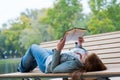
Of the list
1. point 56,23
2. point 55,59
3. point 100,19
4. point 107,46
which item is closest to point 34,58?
point 55,59

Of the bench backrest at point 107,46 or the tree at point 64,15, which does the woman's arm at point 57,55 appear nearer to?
the bench backrest at point 107,46

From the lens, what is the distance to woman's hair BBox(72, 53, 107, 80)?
207cm

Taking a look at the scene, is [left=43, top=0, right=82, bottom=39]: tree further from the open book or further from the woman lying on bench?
the open book

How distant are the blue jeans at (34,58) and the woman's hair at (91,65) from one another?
1.41ft

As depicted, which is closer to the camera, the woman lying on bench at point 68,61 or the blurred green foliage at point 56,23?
the woman lying on bench at point 68,61

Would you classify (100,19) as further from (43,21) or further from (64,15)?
(43,21)

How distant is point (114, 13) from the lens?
437 inches

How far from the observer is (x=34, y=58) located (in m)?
2.67

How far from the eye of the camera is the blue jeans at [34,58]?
8.26 ft

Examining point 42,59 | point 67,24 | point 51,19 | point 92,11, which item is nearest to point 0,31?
point 51,19

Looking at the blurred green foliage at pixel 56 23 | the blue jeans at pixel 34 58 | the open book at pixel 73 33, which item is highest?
the open book at pixel 73 33

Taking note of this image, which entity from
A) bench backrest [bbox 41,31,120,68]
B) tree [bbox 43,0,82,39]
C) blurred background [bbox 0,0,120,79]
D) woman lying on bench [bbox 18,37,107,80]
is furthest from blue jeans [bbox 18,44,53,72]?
tree [bbox 43,0,82,39]

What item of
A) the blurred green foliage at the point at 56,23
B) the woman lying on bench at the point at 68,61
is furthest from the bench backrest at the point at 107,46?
the blurred green foliage at the point at 56,23

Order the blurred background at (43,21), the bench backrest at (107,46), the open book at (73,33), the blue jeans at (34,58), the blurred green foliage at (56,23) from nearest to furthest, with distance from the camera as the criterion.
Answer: the open book at (73,33)
the blue jeans at (34,58)
the bench backrest at (107,46)
the blurred background at (43,21)
the blurred green foliage at (56,23)
